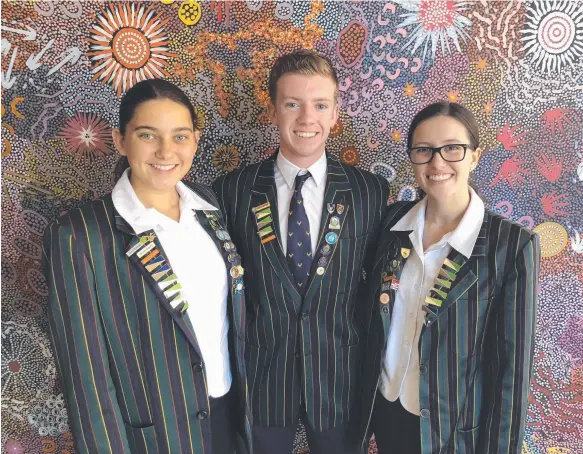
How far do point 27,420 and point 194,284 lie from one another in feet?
5.17

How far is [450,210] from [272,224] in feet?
2.25

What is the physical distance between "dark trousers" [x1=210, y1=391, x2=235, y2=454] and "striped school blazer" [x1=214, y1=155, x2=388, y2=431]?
0.39ft

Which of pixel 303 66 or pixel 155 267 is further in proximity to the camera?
pixel 303 66

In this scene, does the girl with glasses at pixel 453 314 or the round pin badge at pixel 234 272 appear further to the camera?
the round pin badge at pixel 234 272

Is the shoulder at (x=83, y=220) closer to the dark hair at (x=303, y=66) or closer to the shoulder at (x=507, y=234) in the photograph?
the dark hair at (x=303, y=66)

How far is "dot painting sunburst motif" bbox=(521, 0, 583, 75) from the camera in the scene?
1955mm

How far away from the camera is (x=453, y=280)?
1418 millimetres

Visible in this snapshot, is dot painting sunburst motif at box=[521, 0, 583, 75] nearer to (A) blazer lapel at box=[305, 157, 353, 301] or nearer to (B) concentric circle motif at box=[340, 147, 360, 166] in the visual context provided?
(B) concentric circle motif at box=[340, 147, 360, 166]

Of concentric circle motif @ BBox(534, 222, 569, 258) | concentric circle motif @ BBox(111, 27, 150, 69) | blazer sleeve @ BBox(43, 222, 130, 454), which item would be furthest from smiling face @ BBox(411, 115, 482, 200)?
concentric circle motif @ BBox(111, 27, 150, 69)

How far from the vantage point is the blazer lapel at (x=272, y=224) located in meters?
1.62

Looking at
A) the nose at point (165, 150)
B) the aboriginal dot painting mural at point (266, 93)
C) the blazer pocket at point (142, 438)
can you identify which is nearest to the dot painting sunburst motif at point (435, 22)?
the aboriginal dot painting mural at point (266, 93)

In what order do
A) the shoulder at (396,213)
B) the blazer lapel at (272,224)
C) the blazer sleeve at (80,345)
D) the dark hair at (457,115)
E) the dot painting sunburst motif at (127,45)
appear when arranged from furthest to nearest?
1. the dot painting sunburst motif at (127,45)
2. the shoulder at (396,213)
3. the blazer lapel at (272,224)
4. the dark hair at (457,115)
5. the blazer sleeve at (80,345)

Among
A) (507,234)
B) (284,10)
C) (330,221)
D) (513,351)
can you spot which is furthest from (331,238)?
(284,10)

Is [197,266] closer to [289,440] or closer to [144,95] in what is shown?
[144,95]
